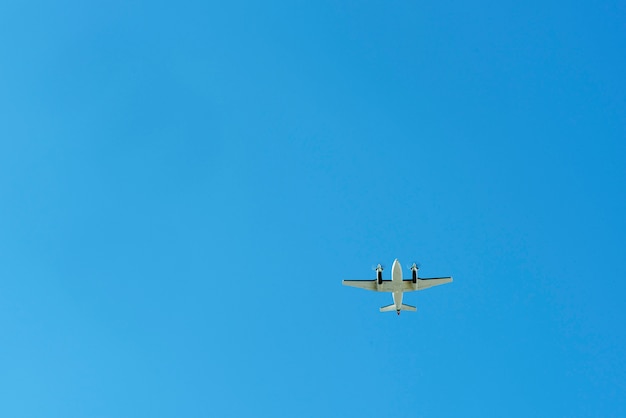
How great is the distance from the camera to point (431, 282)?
123m

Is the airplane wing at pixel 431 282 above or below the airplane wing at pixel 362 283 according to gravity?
above

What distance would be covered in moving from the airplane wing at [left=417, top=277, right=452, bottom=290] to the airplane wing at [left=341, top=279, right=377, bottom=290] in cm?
841

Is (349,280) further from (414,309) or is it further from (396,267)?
(414,309)

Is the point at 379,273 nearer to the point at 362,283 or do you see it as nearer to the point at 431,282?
the point at 362,283

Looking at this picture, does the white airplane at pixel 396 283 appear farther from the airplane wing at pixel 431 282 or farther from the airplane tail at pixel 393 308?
the airplane tail at pixel 393 308

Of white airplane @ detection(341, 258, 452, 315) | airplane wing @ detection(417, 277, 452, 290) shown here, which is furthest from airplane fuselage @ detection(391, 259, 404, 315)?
airplane wing @ detection(417, 277, 452, 290)

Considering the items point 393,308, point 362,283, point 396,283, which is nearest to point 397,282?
point 396,283

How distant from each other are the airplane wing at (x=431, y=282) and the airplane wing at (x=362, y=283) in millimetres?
8412

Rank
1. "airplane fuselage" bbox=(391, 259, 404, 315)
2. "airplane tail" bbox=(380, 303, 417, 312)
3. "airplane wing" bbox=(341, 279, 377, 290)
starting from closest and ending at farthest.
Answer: "airplane fuselage" bbox=(391, 259, 404, 315)
"airplane wing" bbox=(341, 279, 377, 290)
"airplane tail" bbox=(380, 303, 417, 312)

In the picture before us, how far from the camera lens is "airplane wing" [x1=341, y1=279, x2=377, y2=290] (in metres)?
122

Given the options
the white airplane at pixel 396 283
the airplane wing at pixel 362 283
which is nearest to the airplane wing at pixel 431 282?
the white airplane at pixel 396 283

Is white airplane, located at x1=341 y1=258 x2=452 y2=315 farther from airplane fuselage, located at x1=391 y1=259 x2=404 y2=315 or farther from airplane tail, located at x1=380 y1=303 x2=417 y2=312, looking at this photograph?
airplane tail, located at x1=380 y1=303 x2=417 y2=312

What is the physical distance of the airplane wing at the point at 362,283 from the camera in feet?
399

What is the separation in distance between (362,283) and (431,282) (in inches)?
506
